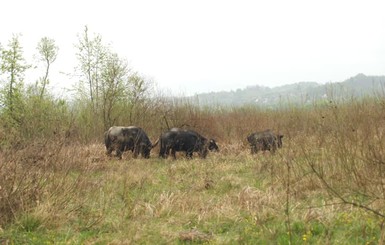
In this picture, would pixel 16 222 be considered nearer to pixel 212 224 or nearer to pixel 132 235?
pixel 132 235

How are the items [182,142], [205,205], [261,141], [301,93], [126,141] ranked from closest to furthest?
[205,205] < [301,93] < [261,141] < [182,142] < [126,141]

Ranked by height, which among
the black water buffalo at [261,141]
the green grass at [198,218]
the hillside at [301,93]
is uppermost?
the hillside at [301,93]

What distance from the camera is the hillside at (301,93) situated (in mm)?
9641

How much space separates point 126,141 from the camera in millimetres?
15078

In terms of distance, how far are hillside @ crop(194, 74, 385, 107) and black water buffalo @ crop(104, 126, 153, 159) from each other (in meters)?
5.89

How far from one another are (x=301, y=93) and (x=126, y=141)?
731cm

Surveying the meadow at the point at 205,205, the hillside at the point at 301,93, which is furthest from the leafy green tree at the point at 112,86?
the meadow at the point at 205,205

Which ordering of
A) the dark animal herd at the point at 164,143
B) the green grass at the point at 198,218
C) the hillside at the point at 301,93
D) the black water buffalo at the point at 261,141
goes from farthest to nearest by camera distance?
the dark animal herd at the point at 164,143
the black water buffalo at the point at 261,141
the hillside at the point at 301,93
the green grass at the point at 198,218

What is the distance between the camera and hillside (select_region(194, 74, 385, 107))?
964 centimetres

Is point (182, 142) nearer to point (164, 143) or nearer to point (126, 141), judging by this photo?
point (164, 143)

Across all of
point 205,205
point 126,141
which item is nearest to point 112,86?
point 126,141

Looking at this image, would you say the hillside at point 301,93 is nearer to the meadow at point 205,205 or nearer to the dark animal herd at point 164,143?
the meadow at point 205,205

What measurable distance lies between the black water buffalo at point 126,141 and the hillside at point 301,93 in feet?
19.3

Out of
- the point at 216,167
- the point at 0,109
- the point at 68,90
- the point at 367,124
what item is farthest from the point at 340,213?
the point at 68,90
